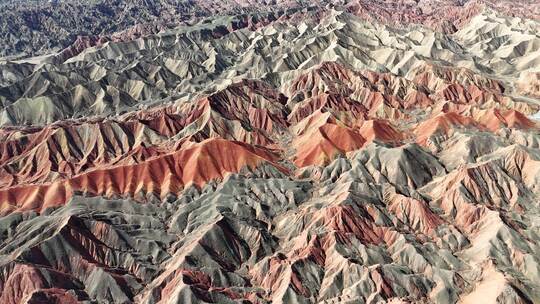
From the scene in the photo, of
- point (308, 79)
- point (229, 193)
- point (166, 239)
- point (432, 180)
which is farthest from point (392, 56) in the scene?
point (166, 239)

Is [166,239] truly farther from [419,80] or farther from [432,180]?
[419,80]

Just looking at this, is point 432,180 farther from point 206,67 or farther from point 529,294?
point 206,67

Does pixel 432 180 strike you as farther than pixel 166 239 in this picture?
Yes

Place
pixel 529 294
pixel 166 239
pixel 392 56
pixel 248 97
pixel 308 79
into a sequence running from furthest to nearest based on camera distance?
pixel 392 56, pixel 308 79, pixel 248 97, pixel 166 239, pixel 529 294

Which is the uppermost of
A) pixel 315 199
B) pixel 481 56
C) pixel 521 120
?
pixel 315 199

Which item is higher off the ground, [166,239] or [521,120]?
[166,239]

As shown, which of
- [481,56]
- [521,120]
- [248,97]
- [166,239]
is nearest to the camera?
[166,239]
